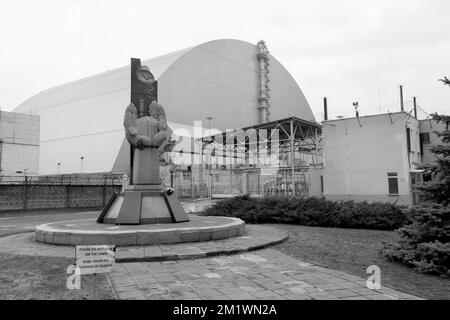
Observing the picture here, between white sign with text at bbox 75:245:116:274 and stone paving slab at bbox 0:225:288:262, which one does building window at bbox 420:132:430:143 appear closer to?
stone paving slab at bbox 0:225:288:262

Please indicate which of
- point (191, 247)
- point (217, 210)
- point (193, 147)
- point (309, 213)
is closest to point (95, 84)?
point (193, 147)

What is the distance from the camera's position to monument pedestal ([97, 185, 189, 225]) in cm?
1162

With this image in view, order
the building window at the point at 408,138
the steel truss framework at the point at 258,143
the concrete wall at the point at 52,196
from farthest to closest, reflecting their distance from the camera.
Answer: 1. the steel truss framework at the point at 258,143
2. the concrete wall at the point at 52,196
3. the building window at the point at 408,138

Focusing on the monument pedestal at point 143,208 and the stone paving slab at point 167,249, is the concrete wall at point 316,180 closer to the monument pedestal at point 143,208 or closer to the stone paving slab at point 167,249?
the monument pedestal at point 143,208

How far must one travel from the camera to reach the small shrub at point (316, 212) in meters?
14.4

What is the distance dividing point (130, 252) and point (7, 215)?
72.3ft

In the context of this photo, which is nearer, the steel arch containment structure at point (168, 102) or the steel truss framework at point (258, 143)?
the steel truss framework at point (258, 143)

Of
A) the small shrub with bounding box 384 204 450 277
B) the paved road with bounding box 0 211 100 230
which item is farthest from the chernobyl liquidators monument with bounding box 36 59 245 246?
the paved road with bounding box 0 211 100 230

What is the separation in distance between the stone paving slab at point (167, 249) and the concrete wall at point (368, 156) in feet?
51.3

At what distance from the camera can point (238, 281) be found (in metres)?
6.33

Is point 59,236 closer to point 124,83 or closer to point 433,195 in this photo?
point 433,195

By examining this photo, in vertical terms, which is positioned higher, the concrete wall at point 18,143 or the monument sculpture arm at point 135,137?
the concrete wall at point 18,143

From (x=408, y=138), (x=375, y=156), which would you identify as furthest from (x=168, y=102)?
(x=408, y=138)

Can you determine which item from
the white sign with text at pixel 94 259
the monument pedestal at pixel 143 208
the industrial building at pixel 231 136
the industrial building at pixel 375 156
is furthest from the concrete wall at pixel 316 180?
the white sign with text at pixel 94 259
